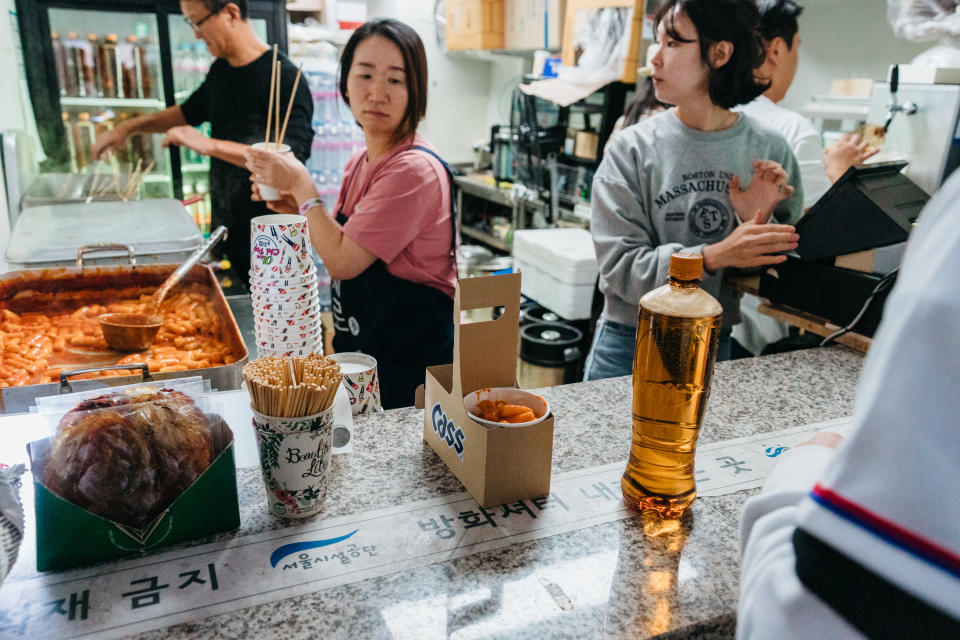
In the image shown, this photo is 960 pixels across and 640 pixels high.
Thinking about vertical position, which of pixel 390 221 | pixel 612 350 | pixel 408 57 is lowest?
pixel 612 350

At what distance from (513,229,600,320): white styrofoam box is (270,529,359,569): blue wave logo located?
2.54 metres

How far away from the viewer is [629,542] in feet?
2.96

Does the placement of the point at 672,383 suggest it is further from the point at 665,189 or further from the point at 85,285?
the point at 85,285

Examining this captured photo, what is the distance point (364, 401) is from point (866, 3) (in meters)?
3.25

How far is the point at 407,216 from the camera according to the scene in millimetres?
1798

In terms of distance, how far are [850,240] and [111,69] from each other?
4.11 meters

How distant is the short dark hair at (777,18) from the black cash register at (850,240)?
884 millimetres

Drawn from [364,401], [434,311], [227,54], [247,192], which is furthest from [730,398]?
[227,54]

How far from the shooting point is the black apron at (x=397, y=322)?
1.90m

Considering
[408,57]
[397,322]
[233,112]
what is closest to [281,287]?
[397,322]

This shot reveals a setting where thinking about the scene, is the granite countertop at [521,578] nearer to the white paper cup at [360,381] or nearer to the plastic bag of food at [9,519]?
the white paper cup at [360,381]

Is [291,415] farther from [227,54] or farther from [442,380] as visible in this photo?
[227,54]

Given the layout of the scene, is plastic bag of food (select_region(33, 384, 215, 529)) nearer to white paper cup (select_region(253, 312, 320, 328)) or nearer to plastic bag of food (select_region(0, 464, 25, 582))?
plastic bag of food (select_region(0, 464, 25, 582))

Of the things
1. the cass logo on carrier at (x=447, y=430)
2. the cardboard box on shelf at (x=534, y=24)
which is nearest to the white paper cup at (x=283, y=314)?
the cass logo on carrier at (x=447, y=430)
